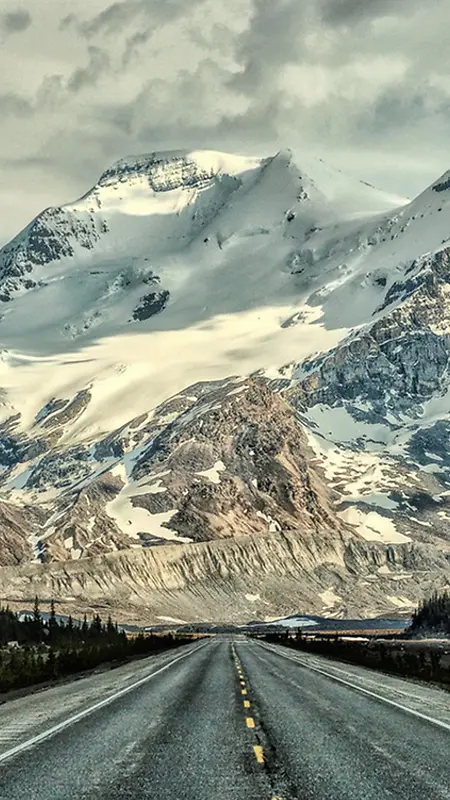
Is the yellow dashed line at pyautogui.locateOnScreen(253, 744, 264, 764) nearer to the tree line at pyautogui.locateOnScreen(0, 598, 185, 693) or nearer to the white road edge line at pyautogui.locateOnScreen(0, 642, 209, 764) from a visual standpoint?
the white road edge line at pyautogui.locateOnScreen(0, 642, 209, 764)

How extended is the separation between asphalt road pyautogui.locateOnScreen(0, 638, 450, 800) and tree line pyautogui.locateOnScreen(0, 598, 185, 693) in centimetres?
1528

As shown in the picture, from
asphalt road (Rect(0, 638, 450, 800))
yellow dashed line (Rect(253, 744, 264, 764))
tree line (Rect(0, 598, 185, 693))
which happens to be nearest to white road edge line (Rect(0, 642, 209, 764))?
asphalt road (Rect(0, 638, 450, 800))

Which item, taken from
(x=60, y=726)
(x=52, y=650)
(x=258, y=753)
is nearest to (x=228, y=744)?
(x=258, y=753)

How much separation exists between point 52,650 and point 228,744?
265 ft

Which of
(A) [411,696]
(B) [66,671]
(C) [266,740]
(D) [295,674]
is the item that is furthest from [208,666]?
(C) [266,740]

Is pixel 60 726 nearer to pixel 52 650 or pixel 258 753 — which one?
pixel 258 753

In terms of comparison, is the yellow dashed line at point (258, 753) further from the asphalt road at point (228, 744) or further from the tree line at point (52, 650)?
the tree line at point (52, 650)

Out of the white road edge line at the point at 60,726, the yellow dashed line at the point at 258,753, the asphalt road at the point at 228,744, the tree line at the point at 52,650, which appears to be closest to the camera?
the asphalt road at the point at 228,744

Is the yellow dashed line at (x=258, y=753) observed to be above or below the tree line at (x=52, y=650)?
above

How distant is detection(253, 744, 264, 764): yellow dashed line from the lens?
22.6 metres

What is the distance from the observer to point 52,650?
103m

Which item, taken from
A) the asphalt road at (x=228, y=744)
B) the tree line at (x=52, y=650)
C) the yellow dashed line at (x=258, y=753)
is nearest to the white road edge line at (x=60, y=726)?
the asphalt road at (x=228, y=744)

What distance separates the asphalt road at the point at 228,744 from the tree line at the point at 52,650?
15.3 m

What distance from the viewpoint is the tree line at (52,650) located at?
→ 5819cm
